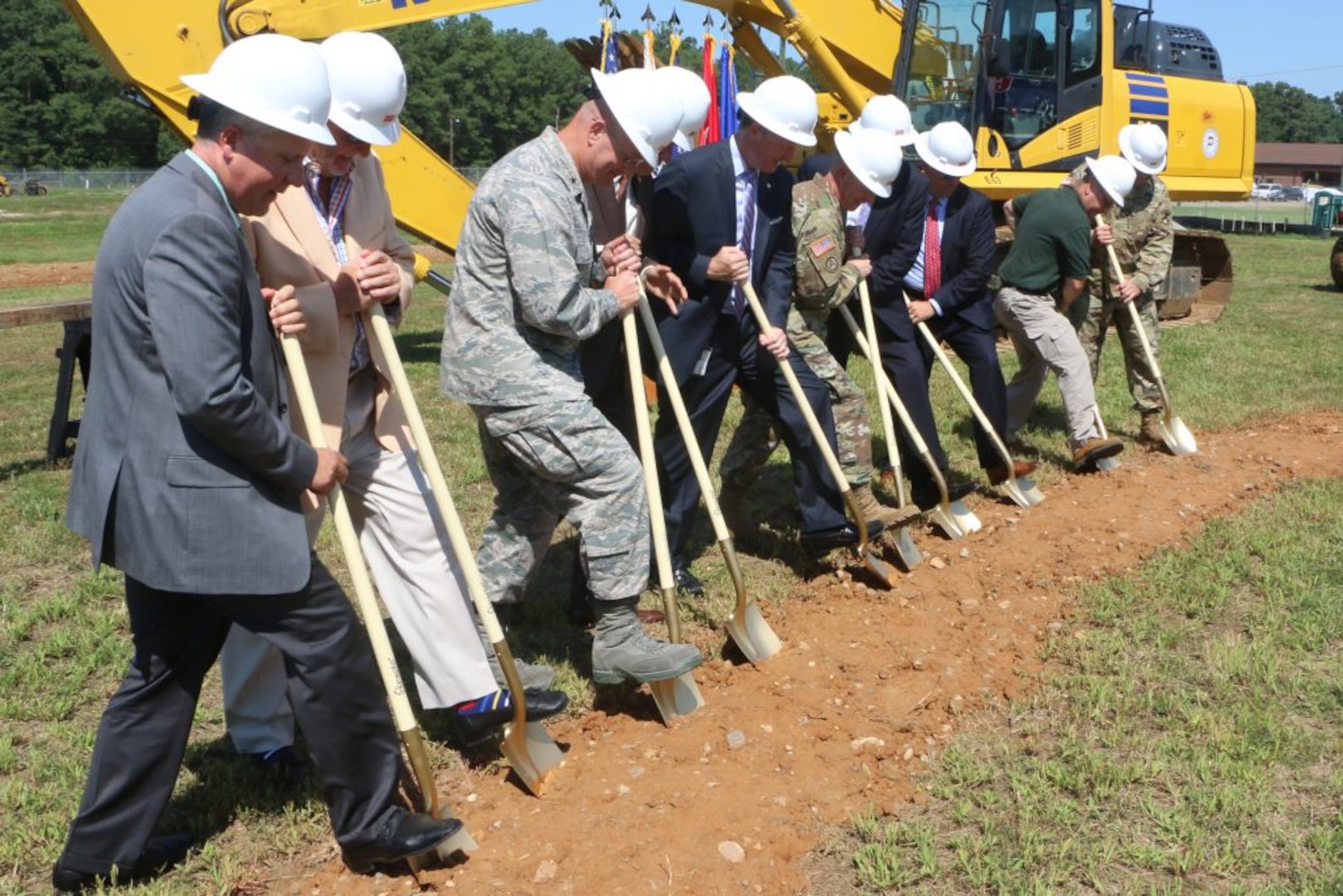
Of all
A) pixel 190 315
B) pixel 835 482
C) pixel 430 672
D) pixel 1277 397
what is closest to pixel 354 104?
pixel 190 315

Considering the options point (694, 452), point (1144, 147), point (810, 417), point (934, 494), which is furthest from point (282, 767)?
point (1144, 147)

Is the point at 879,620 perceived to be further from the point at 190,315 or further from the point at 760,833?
the point at 190,315

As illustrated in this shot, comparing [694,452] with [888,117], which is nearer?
[694,452]

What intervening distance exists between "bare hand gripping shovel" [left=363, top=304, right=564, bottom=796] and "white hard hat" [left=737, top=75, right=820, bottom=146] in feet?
6.99

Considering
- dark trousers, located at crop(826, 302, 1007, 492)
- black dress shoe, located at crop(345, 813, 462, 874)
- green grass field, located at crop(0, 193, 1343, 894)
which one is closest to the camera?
black dress shoe, located at crop(345, 813, 462, 874)

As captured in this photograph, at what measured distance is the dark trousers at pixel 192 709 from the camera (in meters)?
3.27

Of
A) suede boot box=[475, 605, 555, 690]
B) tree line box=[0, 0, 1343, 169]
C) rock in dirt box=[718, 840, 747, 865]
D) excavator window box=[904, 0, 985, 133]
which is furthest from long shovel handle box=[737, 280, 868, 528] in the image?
tree line box=[0, 0, 1343, 169]

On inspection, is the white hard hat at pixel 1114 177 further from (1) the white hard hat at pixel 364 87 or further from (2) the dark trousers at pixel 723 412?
(1) the white hard hat at pixel 364 87

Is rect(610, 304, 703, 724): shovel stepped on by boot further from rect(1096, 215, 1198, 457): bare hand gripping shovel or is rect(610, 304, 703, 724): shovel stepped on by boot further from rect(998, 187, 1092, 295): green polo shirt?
rect(1096, 215, 1198, 457): bare hand gripping shovel

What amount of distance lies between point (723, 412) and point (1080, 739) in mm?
2270

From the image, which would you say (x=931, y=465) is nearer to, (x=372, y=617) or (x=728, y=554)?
(x=728, y=554)

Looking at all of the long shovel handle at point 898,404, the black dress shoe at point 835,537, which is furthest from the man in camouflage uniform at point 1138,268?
the black dress shoe at point 835,537

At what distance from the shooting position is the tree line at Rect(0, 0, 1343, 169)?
2392 inches

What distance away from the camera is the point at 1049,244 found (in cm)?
790
